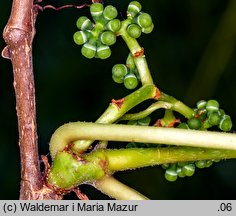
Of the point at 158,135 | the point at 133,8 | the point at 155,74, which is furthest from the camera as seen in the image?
the point at 155,74

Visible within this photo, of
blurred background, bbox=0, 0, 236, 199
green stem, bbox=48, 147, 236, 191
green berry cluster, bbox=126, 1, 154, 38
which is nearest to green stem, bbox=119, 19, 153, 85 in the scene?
green berry cluster, bbox=126, 1, 154, 38

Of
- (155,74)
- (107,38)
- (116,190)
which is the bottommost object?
(116,190)

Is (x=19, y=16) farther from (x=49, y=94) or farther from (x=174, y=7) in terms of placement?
(x=174, y=7)

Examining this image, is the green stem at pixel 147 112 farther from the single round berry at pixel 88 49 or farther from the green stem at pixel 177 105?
the single round berry at pixel 88 49

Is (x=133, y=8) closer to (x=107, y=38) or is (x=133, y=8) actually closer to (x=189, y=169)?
(x=107, y=38)

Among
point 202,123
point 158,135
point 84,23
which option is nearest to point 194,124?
point 202,123

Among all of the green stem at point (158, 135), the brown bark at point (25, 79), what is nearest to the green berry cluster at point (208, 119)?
the green stem at point (158, 135)

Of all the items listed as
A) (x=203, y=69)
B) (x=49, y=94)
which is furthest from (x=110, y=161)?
(x=203, y=69)

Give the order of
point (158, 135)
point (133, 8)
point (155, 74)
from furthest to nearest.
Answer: point (155, 74)
point (133, 8)
point (158, 135)
